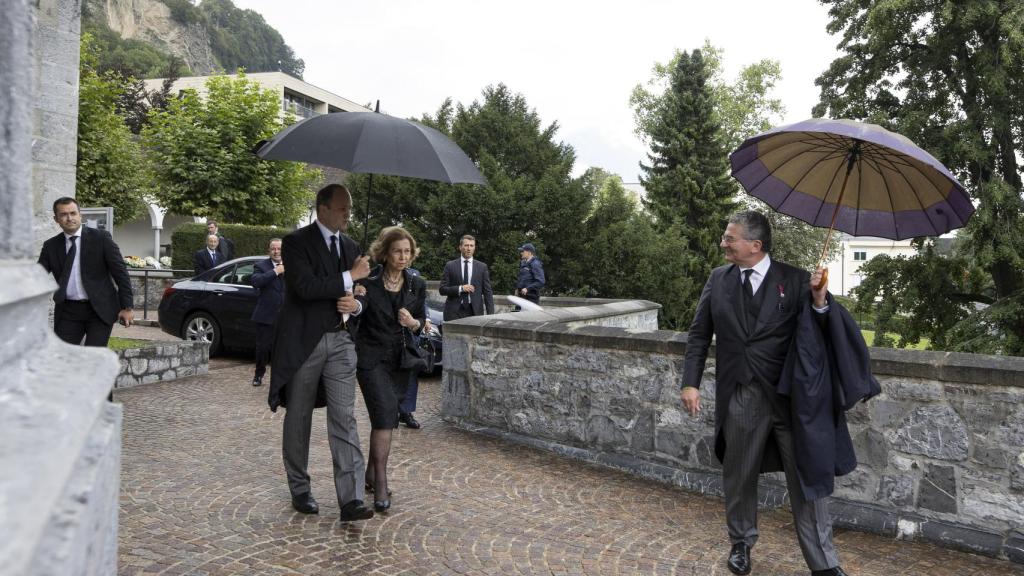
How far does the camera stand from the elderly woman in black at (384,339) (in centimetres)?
517

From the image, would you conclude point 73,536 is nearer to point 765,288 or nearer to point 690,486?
point 765,288

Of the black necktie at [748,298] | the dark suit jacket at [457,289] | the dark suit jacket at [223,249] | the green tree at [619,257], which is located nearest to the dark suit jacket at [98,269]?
the dark suit jacket at [457,289]

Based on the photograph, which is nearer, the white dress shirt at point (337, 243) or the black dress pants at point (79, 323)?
the white dress shirt at point (337, 243)

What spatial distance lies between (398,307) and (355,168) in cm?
Result: 114

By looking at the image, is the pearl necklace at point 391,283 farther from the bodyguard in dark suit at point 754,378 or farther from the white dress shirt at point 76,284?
the white dress shirt at point 76,284

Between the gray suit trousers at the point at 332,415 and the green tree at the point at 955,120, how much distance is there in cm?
1865

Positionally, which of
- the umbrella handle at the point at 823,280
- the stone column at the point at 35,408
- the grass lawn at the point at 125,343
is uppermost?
the umbrella handle at the point at 823,280

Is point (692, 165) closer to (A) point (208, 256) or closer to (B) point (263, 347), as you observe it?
(A) point (208, 256)

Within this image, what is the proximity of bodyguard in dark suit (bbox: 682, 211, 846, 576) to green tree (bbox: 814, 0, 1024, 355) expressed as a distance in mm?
17753

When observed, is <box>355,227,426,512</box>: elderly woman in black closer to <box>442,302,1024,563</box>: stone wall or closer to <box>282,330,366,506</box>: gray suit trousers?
<box>282,330,366,506</box>: gray suit trousers

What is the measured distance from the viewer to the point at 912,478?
4.86m

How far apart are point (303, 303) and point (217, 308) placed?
8.00 m

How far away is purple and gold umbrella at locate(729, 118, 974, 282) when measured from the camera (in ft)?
13.3

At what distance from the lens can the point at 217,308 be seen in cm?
1227
